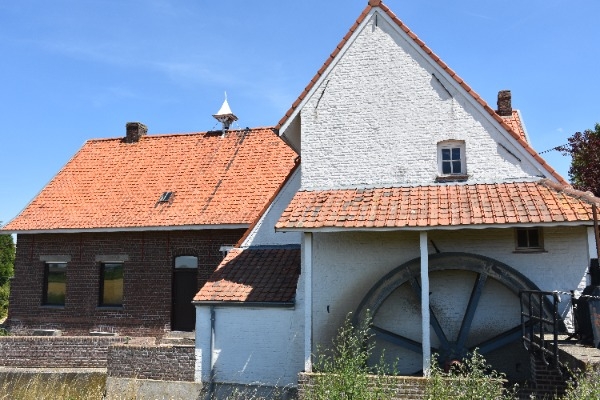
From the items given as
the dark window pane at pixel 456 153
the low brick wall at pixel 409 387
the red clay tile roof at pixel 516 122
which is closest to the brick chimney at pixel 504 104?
the red clay tile roof at pixel 516 122

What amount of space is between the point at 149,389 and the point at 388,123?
7.79 m

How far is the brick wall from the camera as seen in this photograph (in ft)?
52.3

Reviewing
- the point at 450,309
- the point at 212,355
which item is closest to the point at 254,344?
the point at 212,355

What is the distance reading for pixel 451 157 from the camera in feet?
36.4

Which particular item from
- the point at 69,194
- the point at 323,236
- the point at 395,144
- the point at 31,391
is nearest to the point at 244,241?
the point at 323,236

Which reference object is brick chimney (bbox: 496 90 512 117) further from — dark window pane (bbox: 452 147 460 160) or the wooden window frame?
the wooden window frame

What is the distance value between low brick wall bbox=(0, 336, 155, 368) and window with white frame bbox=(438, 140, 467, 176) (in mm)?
9216

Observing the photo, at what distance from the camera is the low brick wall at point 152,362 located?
455 inches

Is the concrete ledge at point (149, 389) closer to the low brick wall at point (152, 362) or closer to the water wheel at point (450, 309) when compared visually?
the low brick wall at point (152, 362)

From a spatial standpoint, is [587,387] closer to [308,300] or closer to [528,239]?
[528,239]

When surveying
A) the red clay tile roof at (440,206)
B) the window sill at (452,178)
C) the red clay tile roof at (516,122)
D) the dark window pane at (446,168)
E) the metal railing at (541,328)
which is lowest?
the metal railing at (541,328)

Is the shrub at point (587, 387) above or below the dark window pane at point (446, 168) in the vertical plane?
below

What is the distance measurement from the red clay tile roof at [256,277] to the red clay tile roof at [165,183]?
9.05ft

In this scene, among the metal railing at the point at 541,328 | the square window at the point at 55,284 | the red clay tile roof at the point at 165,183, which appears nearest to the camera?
the metal railing at the point at 541,328
